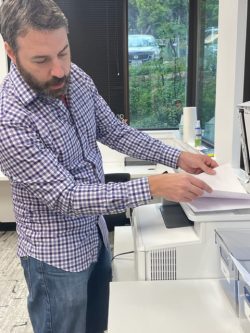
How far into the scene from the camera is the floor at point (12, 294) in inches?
91.9

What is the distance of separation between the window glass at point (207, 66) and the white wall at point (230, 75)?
713 mm

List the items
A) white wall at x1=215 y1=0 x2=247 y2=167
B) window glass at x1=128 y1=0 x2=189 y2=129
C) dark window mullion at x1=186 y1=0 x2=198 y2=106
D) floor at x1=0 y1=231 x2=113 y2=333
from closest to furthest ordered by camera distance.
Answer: white wall at x1=215 y1=0 x2=247 y2=167, floor at x1=0 y1=231 x2=113 y2=333, dark window mullion at x1=186 y1=0 x2=198 y2=106, window glass at x1=128 y1=0 x2=189 y2=129

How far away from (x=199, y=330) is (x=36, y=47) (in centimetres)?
94

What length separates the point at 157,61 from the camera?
3912mm

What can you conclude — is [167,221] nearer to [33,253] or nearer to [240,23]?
[33,253]

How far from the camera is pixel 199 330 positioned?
104 centimetres

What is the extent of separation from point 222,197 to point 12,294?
202cm

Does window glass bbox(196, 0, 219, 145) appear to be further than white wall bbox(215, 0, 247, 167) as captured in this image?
Yes

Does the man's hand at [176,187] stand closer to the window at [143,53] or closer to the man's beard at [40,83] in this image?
the man's beard at [40,83]

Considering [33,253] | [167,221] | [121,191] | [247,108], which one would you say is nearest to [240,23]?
[247,108]

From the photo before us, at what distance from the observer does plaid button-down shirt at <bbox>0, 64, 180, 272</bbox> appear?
111 centimetres

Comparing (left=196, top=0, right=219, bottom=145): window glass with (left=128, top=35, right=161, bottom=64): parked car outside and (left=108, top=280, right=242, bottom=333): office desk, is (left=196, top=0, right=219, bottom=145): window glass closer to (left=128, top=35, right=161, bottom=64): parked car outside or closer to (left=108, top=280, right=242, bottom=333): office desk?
(left=128, top=35, right=161, bottom=64): parked car outside

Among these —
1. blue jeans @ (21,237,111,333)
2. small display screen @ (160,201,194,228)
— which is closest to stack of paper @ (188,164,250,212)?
small display screen @ (160,201,194,228)

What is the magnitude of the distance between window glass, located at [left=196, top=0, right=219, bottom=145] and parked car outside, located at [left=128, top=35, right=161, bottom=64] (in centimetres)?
51
